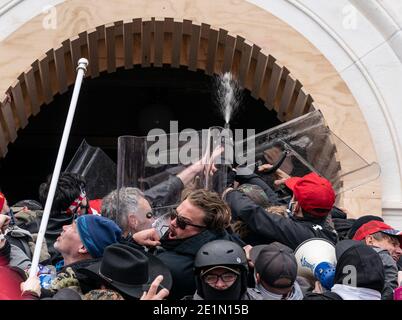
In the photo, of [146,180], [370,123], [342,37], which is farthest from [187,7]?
[146,180]

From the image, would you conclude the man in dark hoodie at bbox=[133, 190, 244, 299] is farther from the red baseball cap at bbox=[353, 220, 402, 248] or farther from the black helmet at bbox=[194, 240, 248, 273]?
the red baseball cap at bbox=[353, 220, 402, 248]

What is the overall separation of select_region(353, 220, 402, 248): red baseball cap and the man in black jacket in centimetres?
14

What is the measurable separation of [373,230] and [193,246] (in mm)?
1135

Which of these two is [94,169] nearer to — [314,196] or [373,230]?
[314,196]

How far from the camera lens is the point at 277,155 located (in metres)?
5.75

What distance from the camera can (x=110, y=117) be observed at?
1031 centimetres

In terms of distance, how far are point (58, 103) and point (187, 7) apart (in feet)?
11.6

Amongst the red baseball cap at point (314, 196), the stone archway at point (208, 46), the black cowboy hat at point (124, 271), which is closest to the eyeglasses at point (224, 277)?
the black cowboy hat at point (124, 271)

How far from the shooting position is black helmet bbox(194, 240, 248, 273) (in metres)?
3.86

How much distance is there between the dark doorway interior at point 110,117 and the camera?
9.91 metres

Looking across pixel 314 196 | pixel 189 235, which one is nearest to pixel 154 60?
pixel 314 196

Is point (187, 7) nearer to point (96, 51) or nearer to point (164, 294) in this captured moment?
point (96, 51)

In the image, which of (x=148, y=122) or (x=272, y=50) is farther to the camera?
(x=148, y=122)

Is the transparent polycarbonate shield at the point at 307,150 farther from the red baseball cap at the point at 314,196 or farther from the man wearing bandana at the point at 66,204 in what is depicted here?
the man wearing bandana at the point at 66,204
